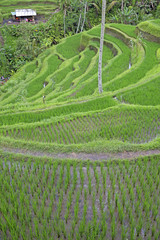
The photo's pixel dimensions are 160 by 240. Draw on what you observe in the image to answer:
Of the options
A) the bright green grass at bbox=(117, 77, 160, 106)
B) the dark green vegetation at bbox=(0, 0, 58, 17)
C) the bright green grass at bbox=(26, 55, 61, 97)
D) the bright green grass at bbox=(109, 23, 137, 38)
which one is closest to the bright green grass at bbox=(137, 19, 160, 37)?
the bright green grass at bbox=(109, 23, 137, 38)

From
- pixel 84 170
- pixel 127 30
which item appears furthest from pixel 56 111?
pixel 127 30

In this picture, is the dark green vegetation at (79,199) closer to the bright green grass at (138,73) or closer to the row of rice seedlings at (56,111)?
the row of rice seedlings at (56,111)

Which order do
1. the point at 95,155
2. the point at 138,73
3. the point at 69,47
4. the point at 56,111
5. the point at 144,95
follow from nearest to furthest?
the point at 95,155 < the point at 56,111 < the point at 144,95 < the point at 138,73 < the point at 69,47

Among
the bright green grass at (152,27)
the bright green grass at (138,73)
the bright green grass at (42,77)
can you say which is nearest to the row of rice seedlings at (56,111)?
the bright green grass at (138,73)

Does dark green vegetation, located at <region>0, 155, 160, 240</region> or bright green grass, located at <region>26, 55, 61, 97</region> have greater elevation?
bright green grass, located at <region>26, 55, 61, 97</region>

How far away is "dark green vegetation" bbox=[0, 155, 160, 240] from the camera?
310 cm

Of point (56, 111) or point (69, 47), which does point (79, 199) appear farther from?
point (69, 47)

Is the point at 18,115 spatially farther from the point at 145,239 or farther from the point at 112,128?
the point at 145,239

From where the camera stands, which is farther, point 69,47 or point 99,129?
point 69,47

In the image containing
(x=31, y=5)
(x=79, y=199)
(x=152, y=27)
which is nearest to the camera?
(x=79, y=199)

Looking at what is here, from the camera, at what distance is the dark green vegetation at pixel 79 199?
310 centimetres

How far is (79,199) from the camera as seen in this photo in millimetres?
3756

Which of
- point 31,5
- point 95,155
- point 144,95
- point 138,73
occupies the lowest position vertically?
point 95,155

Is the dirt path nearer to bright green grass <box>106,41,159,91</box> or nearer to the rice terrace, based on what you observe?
the rice terrace
